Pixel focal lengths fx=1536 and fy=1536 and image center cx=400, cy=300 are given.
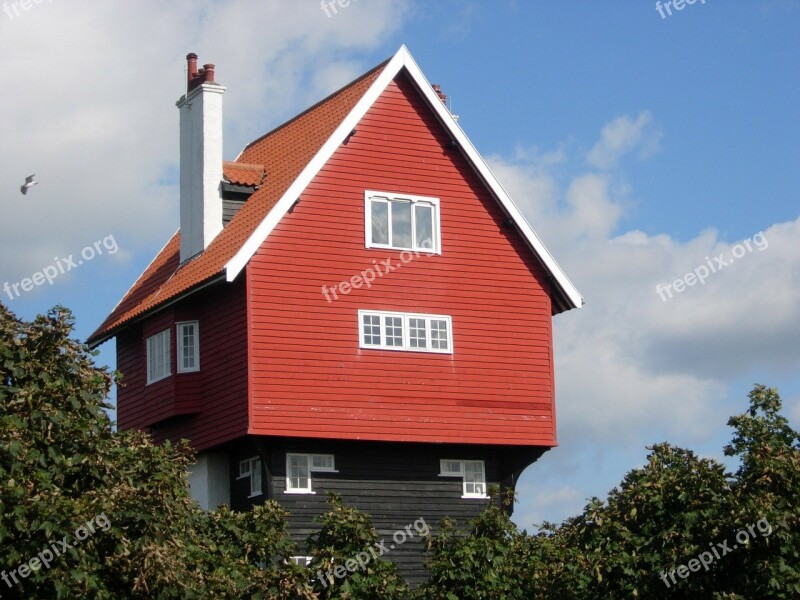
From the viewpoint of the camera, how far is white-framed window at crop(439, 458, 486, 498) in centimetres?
4125

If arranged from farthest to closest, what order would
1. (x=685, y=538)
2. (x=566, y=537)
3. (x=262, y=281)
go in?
(x=262, y=281), (x=566, y=537), (x=685, y=538)

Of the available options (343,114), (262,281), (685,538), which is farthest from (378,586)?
(343,114)

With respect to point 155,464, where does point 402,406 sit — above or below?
above

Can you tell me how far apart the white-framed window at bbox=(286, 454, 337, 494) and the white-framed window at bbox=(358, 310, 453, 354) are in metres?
3.13

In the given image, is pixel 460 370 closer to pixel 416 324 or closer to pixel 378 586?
pixel 416 324

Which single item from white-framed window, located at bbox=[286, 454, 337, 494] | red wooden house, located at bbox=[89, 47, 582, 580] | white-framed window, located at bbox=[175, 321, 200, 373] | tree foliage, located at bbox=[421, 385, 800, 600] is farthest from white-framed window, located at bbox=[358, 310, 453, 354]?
tree foliage, located at bbox=[421, 385, 800, 600]

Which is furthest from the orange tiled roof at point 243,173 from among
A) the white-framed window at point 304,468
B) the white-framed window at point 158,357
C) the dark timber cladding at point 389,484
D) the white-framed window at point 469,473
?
the white-framed window at point 469,473

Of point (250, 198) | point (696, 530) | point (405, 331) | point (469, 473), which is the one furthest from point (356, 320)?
point (696, 530)

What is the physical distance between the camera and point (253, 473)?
130ft

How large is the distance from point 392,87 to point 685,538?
1775 centimetres

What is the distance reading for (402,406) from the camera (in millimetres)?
39344

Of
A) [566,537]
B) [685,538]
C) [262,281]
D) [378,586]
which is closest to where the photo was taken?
[685,538]

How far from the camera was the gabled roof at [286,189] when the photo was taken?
38875mm

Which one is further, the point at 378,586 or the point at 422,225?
the point at 422,225
